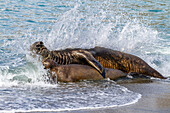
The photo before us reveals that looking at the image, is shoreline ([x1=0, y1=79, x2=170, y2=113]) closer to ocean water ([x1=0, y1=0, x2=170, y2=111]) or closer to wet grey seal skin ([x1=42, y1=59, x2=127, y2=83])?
ocean water ([x1=0, y1=0, x2=170, y2=111])

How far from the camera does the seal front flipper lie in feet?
25.8

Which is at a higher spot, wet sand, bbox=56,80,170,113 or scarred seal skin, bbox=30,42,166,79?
scarred seal skin, bbox=30,42,166,79

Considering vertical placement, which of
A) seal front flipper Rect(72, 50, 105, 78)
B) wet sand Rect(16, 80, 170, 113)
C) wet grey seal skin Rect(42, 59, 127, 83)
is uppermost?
seal front flipper Rect(72, 50, 105, 78)

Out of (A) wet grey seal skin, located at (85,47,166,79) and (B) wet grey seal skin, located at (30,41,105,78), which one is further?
(A) wet grey seal skin, located at (85,47,166,79)

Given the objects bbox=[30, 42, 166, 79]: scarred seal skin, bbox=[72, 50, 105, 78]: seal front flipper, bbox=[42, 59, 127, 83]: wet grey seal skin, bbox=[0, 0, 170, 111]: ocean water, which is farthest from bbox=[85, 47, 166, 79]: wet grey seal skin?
bbox=[0, 0, 170, 111]: ocean water

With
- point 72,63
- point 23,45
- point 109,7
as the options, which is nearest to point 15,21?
point 23,45

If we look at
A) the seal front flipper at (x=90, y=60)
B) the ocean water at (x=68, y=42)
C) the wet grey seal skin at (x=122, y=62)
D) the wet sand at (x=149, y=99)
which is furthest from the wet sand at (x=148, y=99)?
the wet grey seal skin at (x=122, y=62)

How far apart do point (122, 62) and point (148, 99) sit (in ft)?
9.44

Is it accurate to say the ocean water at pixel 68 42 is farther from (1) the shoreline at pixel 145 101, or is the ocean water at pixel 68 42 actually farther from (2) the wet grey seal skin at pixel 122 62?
(2) the wet grey seal skin at pixel 122 62

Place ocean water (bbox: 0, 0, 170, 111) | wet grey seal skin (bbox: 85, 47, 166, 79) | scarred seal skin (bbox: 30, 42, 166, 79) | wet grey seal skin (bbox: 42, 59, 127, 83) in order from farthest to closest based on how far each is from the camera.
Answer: wet grey seal skin (bbox: 85, 47, 166, 79) → scarred seal skin (bbox: 30, 42, 166, 79) → wet grey seal skin (bbox: 42, 59, 127, 83) → ocean water (bbox: 0, 0, 170, 111)

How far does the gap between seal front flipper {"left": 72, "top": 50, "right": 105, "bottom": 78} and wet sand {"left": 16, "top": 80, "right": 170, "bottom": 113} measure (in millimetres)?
622

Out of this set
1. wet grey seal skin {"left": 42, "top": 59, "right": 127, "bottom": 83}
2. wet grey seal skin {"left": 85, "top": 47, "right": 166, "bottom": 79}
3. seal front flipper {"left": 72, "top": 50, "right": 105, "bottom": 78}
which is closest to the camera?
wet grey seal skin {"left": 42, "top": 59, "right": 127, "bottom": 83}

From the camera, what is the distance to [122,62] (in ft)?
29.0

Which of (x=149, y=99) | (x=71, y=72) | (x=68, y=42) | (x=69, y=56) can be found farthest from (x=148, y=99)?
(x=68, y=42)
